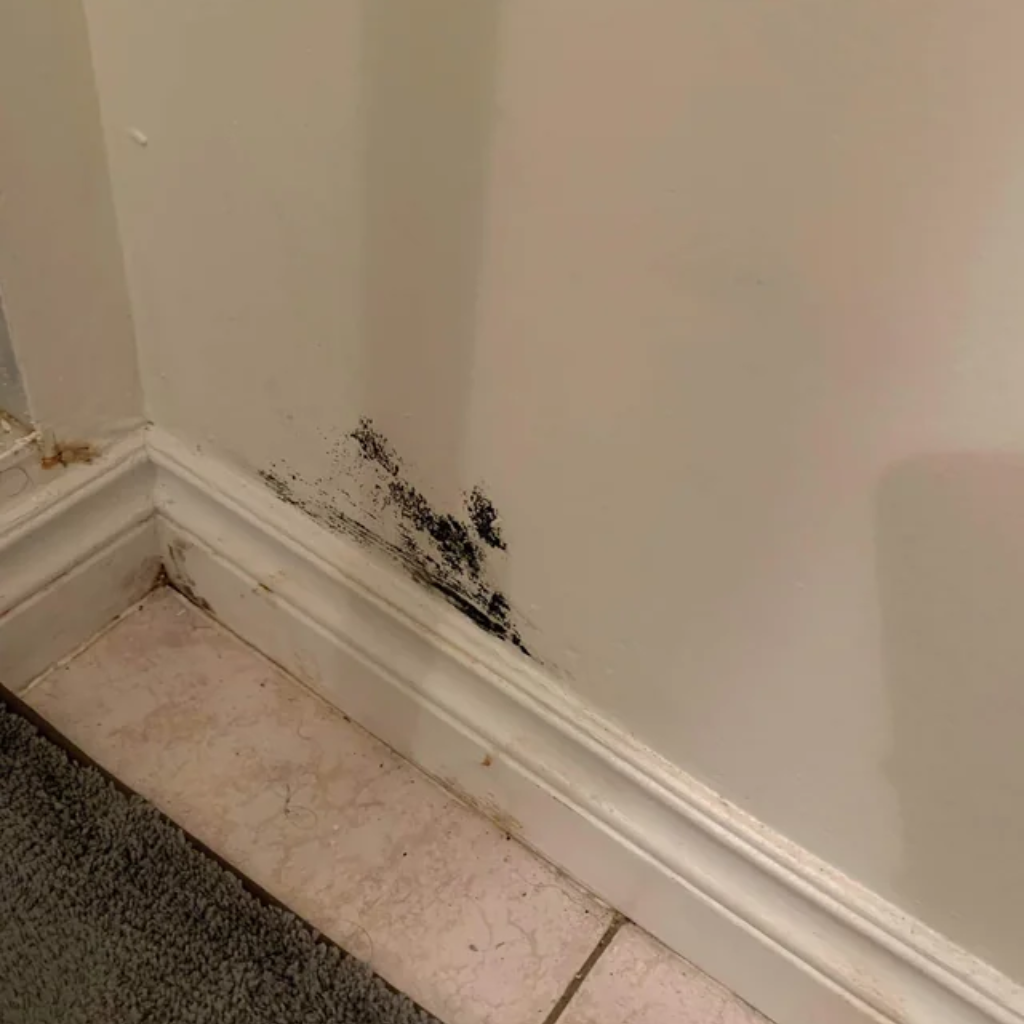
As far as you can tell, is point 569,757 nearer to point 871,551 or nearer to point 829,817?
point 829,817

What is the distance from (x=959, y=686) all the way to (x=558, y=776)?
317 millimetres

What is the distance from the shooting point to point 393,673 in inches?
34.3

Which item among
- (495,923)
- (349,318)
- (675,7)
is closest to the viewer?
(675,7)

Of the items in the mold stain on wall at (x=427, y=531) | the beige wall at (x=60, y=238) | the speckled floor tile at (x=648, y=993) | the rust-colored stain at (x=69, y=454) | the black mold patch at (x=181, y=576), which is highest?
the beige wall at (x=60, y=238)

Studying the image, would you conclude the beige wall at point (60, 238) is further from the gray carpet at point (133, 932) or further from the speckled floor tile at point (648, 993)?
the speckled floor tile at point (648, 993)

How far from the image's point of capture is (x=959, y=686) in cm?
57

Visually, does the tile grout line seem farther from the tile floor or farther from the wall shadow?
the wall shadow

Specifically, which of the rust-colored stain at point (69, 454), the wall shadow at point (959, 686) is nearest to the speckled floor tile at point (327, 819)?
the rust-colored stain at point (69, 454)

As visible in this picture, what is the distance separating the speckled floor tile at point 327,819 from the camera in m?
0.81

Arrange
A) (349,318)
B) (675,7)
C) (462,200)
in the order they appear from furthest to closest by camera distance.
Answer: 1. (349,318)
2. (462,200)
3. (675,7)

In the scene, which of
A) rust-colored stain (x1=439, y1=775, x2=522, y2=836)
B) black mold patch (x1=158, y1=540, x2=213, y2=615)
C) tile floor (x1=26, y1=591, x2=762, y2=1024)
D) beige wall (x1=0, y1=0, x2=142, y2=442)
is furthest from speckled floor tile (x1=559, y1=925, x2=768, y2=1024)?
beige wall (x1=0, y1=0, x2=142, y2=442)

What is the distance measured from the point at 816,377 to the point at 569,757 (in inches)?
14.4

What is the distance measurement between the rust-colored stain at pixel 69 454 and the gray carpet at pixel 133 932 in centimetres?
22

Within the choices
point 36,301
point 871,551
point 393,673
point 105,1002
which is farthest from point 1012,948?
point 36,301
